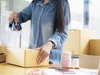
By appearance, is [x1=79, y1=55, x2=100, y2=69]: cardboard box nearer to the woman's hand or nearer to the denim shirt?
the woman's hand

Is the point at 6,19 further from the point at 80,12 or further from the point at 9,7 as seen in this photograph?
the point at 80,12

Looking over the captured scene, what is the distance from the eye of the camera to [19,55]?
144 cm

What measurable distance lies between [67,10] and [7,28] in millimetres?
606

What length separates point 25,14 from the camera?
6.05ft

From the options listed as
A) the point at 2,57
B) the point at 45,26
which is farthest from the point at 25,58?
the point at 45,26

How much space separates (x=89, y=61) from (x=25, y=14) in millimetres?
837

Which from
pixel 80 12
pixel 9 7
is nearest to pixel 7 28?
pixel 9 7

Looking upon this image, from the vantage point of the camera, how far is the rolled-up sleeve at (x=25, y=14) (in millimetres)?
1816

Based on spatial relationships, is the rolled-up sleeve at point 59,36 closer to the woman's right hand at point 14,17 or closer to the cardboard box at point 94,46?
the woman's right hand at point 14,17

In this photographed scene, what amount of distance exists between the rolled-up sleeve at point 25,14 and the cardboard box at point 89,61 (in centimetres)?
74

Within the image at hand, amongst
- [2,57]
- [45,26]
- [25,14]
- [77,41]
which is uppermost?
[25,14]

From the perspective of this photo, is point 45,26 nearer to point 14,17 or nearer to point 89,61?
point 14,17

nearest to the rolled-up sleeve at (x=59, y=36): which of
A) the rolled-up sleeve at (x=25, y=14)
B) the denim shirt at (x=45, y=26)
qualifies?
the denim shirt at (x=45, y=26)

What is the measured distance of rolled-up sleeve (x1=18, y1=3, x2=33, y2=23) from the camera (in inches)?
71.5
